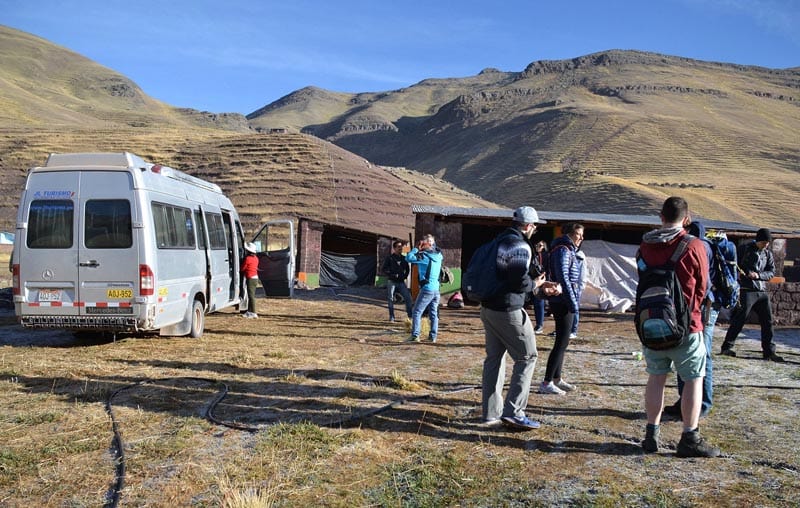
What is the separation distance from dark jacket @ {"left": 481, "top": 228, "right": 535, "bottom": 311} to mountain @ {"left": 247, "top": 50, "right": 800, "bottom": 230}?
201 ft

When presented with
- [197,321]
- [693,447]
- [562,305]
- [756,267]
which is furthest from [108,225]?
[756,267]

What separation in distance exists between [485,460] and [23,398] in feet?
15.1

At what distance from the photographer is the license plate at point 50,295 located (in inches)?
328

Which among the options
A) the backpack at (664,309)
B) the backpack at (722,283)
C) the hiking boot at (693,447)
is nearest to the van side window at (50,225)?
the backpack at (664,309)

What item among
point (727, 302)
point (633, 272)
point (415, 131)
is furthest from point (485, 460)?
point (415, 131)

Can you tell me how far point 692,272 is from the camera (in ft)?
14.2

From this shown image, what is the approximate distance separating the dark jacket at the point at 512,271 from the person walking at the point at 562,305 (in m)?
1.20

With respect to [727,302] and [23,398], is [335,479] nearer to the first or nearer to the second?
[23,398]

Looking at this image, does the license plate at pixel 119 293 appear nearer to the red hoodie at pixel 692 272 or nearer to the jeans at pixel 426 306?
the jeans at pixel 426 306

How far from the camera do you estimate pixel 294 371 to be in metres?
7.44

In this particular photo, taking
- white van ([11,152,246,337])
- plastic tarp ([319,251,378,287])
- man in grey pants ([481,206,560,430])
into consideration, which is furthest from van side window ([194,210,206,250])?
plastic tarp ([319,251,378,287])

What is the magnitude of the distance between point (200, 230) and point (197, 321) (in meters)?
1.57

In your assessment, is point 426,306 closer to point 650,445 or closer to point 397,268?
point 397,268

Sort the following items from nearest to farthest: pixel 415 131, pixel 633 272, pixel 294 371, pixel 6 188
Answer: pixel 294 371 → pixel 633 272 → pixel 6 188 → pixel 415 131
